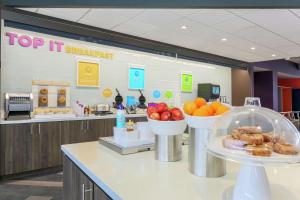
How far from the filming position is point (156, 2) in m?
3.23

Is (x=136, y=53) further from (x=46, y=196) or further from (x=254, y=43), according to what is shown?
(x=46, y=196)

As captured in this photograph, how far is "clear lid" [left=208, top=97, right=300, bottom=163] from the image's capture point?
30.3 inches

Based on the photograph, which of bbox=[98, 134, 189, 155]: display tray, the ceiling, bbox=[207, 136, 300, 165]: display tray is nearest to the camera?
bbox=[207, 136, 300, 165]: display tray

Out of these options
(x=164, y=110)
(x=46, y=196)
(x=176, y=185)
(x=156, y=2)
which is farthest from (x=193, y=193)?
(x=156, y=2)

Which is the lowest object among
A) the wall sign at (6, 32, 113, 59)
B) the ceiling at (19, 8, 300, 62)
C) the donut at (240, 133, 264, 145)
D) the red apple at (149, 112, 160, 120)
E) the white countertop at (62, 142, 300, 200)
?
the white countertop at (62, 142, 300, 200)

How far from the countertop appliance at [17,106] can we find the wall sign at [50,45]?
3.17ft

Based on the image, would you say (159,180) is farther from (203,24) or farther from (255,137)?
(203,24)

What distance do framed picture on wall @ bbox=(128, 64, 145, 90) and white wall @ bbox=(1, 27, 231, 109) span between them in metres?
0.11

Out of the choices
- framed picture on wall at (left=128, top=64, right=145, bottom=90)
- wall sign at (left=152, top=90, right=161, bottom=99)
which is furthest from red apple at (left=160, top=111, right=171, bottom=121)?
wall sign at (left=152, top=90, right=161, bottom=99)

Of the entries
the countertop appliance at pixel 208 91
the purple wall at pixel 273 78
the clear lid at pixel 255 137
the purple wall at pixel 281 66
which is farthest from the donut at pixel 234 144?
the purple wall at pixel 273 78

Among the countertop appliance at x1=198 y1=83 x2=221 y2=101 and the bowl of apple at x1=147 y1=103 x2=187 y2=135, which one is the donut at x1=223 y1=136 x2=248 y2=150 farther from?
the countertop appliance at x1=198 y1=83 x2=221 y2=101

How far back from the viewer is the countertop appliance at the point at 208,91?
21.5 ft

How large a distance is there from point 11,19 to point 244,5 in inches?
143

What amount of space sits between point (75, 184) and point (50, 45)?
348 centimetres
